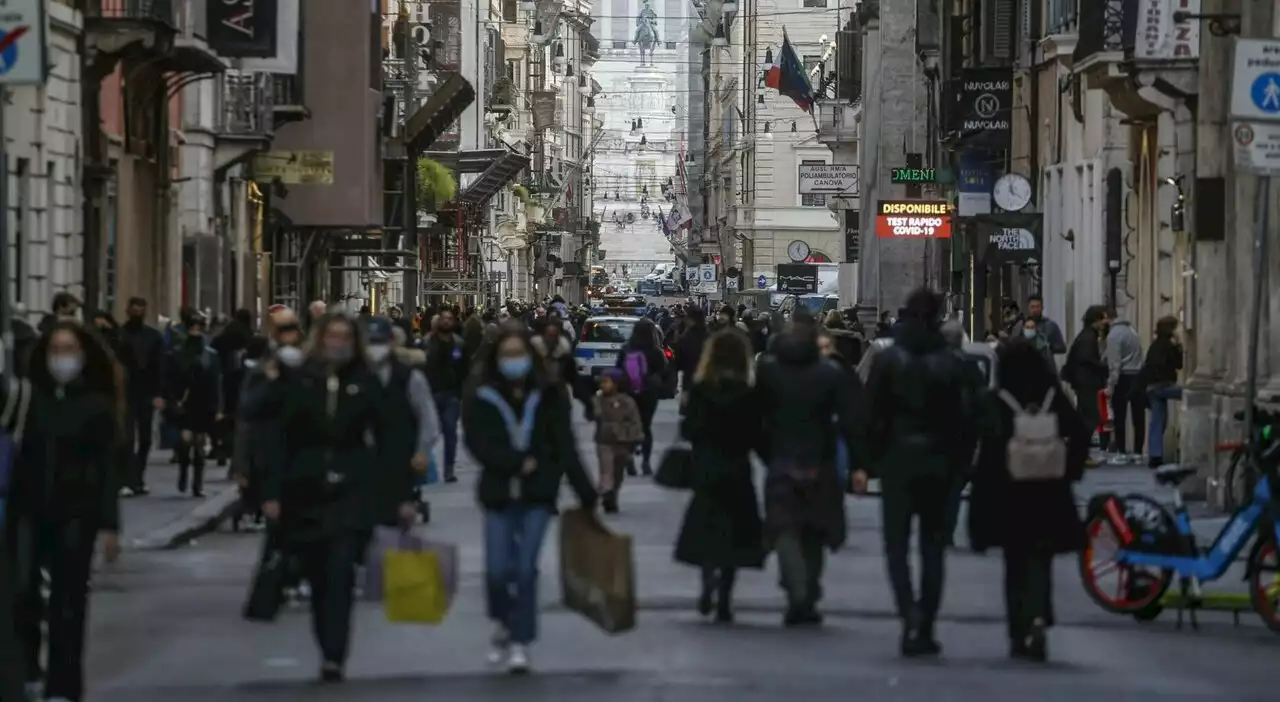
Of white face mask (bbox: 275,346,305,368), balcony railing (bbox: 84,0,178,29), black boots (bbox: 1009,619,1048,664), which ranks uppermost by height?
balcony railing (bbox: 84,0,178,29)

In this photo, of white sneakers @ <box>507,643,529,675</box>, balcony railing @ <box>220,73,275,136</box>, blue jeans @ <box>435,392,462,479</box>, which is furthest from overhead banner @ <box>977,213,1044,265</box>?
white sneakers @ <box>507,643,529,675</box>

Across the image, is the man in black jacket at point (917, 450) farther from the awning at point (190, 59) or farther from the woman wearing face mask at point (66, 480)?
the awning at point (190, 59)

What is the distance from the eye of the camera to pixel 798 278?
3871 inches

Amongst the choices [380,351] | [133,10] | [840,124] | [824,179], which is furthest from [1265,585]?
[840,124]

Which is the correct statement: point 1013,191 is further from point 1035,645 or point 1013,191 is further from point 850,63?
point 850,63

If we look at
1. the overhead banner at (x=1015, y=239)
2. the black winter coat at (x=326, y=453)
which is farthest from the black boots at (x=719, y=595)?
the overhead banner at (x=1015, y=239)

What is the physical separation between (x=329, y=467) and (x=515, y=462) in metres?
1.05

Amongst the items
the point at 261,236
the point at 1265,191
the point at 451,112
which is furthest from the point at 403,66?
the point at 1265,191

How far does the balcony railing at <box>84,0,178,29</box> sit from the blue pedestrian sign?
1675 cm

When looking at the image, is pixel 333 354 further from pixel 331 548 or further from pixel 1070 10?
pixel 1070 10

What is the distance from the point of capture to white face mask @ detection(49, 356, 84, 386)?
1164 cm

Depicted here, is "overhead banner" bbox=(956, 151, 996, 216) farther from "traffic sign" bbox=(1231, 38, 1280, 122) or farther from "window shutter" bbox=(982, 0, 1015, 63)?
"traffic sign" bbox=(1231, 38, 1280, 122)

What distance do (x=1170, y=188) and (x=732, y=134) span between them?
109698 mm

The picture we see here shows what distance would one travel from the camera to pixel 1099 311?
31859 millimetres
